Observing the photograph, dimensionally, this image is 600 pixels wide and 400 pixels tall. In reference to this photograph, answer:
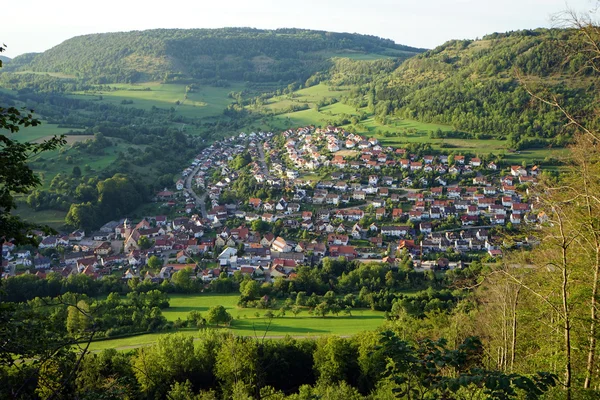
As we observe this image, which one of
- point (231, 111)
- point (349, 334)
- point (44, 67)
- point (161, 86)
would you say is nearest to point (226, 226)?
point (349, 334)

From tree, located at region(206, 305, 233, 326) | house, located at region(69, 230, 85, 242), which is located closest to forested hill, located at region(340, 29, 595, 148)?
tree, located at region(206, 305, 233, 326)

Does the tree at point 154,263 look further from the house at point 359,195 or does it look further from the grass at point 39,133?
the grass at point 39,133

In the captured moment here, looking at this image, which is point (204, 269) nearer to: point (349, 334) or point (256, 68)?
point (349, 334)

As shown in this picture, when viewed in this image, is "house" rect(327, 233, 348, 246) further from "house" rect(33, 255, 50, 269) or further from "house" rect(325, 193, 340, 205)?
"house" rect(33, 255, 50, 269)

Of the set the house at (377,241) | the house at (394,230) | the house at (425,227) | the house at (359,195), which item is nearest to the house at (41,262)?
the house at (377,241)

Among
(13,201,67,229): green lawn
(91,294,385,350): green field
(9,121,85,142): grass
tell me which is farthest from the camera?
(9,121,85,142): grass

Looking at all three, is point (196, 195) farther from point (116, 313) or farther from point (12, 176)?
point (12, 176)

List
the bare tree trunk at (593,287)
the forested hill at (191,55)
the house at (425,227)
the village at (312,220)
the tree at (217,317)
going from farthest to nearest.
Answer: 1. the forested hill at (191,55)
2. the house at (425,227)
3. the village at (312,220)
4. the tree at (217,317)
5. the bare tree trunk at (593,287)
